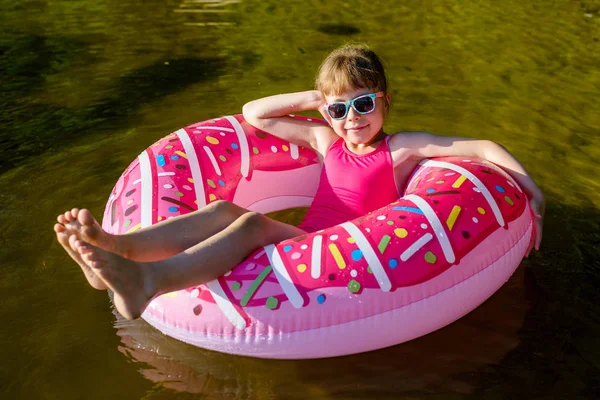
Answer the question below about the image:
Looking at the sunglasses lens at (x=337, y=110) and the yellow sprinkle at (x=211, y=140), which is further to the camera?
the yellow sprinkle at (x=211, y=140)

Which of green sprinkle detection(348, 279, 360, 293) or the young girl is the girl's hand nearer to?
the young girl

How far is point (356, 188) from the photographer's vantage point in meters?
3.42

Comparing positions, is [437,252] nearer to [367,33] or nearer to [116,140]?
[116,140]

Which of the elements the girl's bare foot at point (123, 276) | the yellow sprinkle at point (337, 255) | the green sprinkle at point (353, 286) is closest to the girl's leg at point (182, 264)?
the girl's bare foot at point (123, 276)

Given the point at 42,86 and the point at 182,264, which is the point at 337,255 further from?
the point at 42,86

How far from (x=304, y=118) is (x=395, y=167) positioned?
62 cm

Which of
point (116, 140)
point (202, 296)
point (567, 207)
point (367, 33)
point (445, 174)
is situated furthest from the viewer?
point (367, 33)

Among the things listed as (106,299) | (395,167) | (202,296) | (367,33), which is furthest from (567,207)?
(367,33)

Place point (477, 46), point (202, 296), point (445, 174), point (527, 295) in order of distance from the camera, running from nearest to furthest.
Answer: point (202, 296) → point (445, 174) → point (527, 295) → point (477, 46)

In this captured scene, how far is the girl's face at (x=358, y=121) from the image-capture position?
3.23 meters

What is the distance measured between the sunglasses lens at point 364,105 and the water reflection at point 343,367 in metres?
1.02

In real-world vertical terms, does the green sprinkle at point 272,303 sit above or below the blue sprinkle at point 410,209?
below

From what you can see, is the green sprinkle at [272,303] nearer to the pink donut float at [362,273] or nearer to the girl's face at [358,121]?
the pink donut float at [362,273]

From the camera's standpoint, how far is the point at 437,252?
2844 mm
